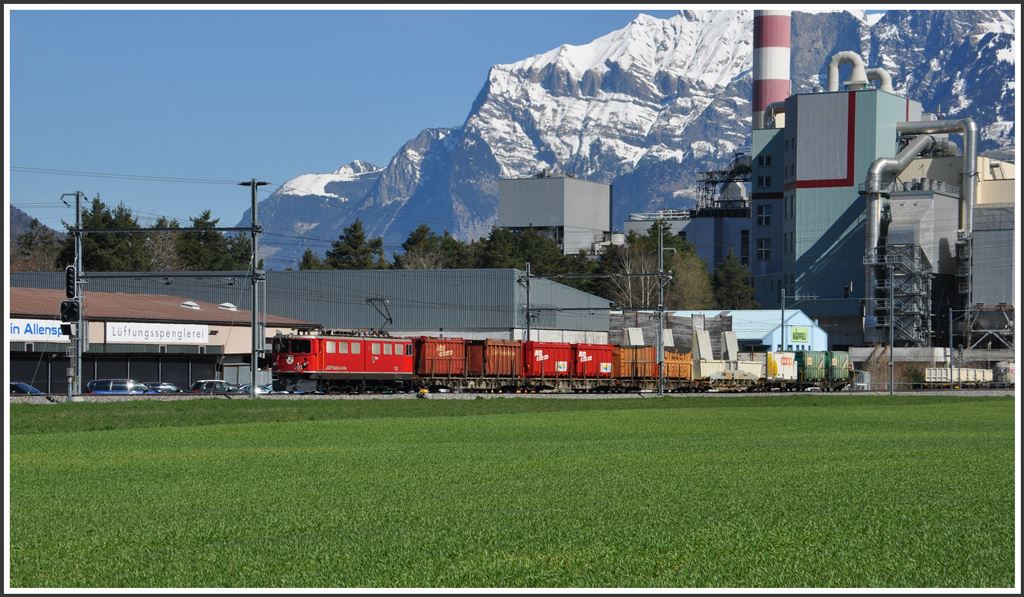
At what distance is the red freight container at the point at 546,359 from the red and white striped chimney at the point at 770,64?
101701 millimetres

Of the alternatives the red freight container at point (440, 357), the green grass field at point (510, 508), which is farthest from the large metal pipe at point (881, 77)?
the green grass field at point (510, 508)

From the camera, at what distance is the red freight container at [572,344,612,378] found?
276 ft

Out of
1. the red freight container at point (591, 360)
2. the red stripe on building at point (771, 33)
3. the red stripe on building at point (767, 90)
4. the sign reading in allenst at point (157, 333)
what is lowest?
the red freight container at point (591, 360)

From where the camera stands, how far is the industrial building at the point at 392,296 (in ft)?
338

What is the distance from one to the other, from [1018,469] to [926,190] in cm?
12515

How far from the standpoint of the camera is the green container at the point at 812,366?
97.0m

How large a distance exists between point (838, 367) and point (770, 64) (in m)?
89.8

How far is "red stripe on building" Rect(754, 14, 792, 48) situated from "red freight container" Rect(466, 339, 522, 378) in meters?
115

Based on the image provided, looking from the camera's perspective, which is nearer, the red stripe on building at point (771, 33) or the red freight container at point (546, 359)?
the red freight container at point (546, 359)

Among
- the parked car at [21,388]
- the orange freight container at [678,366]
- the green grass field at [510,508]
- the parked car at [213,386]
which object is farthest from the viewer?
the orange freight container at [678,366]

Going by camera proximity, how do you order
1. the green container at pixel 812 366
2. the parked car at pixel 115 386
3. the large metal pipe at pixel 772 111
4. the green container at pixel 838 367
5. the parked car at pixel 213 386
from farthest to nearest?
1. the large metal pipe at pixel 772 111
2. the green container at pixel 838 367
3. the green container at pixel 812 366
4. the parked car at pixel 213 386
5. the parked car at pixel 115 386

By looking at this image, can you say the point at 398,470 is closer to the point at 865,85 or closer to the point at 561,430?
the point at 561,430

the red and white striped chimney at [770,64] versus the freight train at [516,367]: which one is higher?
the red and white striped chimney at [770,64]

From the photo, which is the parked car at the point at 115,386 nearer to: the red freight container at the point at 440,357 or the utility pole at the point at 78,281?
the utility pole at the point at 78,281
